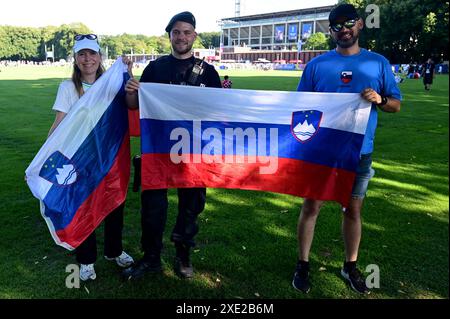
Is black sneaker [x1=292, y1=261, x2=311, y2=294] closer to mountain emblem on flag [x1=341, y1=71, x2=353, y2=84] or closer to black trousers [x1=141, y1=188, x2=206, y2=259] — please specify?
black trousers [x1=141, y1=188, x2=206, y2=259]

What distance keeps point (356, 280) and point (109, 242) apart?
95.5 inches

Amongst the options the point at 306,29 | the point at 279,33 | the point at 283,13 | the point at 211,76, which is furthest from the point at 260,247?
the point at 283,13

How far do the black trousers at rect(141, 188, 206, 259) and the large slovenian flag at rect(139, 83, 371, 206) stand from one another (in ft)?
0.38

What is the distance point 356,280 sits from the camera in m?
3.84

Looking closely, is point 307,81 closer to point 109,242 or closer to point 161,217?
point 161,217

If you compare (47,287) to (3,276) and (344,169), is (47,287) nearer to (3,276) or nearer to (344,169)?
(3,276)

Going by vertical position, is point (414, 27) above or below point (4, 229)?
above

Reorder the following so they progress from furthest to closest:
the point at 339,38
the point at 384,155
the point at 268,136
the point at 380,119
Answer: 1. the point at 380,119
2. the point at 384,155
3. the point at 268,136
4. the point at 339,38

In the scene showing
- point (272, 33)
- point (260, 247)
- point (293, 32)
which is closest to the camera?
point (260, 247)

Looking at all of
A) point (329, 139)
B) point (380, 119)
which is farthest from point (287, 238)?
point (380, 119)

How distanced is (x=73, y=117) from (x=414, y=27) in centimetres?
5694

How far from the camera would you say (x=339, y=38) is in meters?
3.52

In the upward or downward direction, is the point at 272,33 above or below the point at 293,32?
above

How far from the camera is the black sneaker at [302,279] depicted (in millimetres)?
3794
